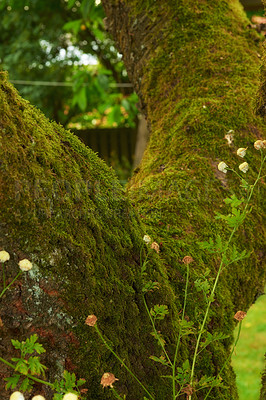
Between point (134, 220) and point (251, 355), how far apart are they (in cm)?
470

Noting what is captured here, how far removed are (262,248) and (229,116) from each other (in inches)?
24.2

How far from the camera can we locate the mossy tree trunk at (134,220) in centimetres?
123

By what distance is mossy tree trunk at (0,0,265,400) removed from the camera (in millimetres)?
1230

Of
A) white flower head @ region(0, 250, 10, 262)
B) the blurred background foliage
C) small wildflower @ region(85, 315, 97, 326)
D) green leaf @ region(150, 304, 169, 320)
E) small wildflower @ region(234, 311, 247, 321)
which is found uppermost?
the blurred background foliage

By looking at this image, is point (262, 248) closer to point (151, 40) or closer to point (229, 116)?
point (229, 116)

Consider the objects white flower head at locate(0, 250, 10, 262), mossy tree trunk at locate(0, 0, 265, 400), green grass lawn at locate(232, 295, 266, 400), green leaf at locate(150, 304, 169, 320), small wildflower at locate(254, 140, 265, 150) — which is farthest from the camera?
green grass lawn at locate(232, 295, 266, 400)

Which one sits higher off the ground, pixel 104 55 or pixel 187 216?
pixel 104 55

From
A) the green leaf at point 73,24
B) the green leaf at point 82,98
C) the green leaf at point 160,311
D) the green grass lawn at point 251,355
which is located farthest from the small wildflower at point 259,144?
the green leaf at point 82,98

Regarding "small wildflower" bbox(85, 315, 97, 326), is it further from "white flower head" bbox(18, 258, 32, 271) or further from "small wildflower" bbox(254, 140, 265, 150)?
"small wildflower" bbox(254, 140, 265, 150)

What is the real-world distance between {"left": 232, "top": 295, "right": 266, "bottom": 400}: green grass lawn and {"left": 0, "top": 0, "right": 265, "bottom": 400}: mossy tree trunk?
2593 millimetres

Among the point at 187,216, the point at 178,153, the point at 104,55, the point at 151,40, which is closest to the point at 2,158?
the point at 187,216

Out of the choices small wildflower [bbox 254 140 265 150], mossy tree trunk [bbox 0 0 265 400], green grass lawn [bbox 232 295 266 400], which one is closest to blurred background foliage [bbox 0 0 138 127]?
green grass lawn [bbox 232 295 266 400]

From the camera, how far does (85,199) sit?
139 cm

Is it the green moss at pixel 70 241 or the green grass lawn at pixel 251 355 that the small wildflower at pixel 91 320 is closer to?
the green moss at pixel 70 241
